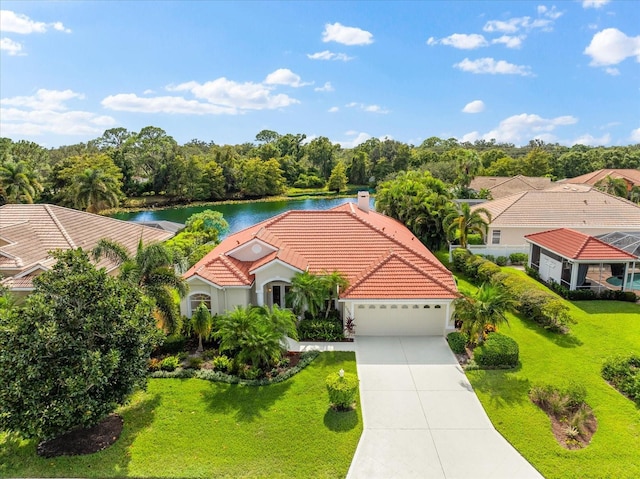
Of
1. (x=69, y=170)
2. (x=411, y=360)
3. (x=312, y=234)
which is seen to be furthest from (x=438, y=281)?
(x=69, y=170)

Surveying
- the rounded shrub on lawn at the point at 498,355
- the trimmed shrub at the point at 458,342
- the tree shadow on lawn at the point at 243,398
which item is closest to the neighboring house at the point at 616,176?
the trimmed shrub at the point at 458,342

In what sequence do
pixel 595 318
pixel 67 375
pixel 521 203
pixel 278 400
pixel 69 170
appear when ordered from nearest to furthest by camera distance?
pixel 67 375
pixel 278 400
pixel 595 318
pixel 521 203
pixel 69 170

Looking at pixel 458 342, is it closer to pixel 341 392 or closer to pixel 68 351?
pixel 341 392

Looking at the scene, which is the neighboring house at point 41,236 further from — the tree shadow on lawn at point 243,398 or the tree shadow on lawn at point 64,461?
the tree shadow on lawn at point 64,461

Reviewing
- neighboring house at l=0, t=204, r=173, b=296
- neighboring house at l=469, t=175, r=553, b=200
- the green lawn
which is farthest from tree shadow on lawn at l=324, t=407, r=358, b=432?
neighboring house at l=469, t=175, r=553, b=200

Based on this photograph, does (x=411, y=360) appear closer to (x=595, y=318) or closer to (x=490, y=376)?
(x=490, y=376)

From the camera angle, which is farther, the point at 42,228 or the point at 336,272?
the point at 42,228
